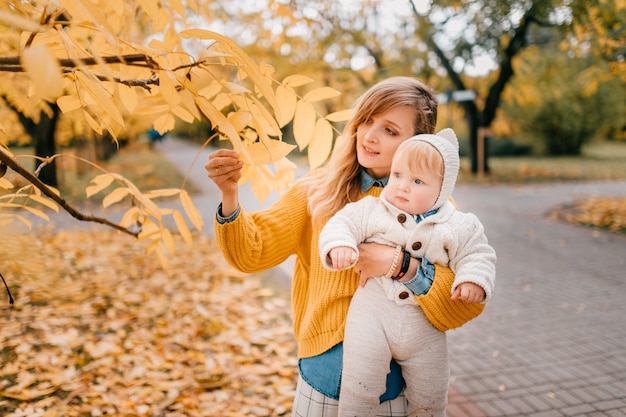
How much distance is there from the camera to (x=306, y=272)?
1888 millimetres

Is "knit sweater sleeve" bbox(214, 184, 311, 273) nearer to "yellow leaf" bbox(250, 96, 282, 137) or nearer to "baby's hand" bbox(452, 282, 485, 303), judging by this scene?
"yellow leaf" bbox(250, 96, 282, 137)

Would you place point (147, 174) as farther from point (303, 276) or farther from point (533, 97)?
point (303, 276)

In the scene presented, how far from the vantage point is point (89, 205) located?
35.0 feet

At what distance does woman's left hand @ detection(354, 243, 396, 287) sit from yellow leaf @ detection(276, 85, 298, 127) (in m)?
0.47

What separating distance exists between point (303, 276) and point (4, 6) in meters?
1.27

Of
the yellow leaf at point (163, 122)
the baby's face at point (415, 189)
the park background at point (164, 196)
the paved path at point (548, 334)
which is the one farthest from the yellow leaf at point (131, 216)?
the paved path at point (548, 334)

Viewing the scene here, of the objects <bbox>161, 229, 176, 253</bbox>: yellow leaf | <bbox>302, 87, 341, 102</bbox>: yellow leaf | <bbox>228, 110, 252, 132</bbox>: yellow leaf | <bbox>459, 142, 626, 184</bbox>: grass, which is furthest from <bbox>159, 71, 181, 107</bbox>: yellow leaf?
<bbox>459, 142, 626, 184</bbox>: grass

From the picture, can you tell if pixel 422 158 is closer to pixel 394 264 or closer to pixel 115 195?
pixel 394 264

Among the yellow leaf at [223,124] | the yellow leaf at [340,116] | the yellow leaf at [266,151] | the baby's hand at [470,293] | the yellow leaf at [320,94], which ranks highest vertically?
the yellow leaf at [320,94]

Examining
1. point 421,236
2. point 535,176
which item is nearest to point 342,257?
point 421,236

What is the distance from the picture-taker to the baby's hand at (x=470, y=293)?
140 centimetres

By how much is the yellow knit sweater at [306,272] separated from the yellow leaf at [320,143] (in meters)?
0.26

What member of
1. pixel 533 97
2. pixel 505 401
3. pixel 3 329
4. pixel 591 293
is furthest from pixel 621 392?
pixel 533 97

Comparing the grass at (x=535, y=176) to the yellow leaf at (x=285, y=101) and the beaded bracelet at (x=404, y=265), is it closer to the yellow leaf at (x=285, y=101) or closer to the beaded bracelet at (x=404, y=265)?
the beaded bracelet at (x=404, y=265)
